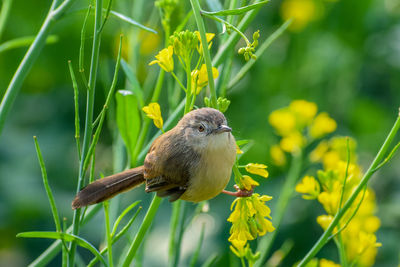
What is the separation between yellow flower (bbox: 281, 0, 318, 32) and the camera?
13.0 ft

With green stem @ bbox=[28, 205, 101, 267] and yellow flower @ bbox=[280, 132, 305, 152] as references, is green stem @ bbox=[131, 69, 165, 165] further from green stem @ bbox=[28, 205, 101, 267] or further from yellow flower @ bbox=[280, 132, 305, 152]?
yellow flower @ bbox=[280, 132, 305, 152]

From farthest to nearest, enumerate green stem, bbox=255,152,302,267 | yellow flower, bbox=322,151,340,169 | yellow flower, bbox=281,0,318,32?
1. yellow flower, bbox=281,0,318,32
2. yellow flower, bbox=322,151,340,169
3. green stem, bbox=255,152,302,267

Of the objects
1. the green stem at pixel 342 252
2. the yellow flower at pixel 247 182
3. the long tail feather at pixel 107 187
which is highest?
the yellow flower at pixel 247 182

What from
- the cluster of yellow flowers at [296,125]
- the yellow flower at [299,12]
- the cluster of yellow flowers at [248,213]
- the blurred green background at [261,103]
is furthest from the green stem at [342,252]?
the yellow flower at [299,12]

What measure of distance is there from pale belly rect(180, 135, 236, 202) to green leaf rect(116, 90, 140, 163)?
8.5 inches

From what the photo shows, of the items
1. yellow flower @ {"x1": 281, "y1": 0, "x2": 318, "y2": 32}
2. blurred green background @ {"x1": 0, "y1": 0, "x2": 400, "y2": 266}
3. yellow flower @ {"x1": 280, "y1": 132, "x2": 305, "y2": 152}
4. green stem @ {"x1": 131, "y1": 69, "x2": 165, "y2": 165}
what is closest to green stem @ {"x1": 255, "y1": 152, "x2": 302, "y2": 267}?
yellow flower @ {"x1": 280, "y1": 132, "x2": 305, "y2": 152}

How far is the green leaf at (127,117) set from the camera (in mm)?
1603

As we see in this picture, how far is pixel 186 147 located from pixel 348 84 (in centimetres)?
255

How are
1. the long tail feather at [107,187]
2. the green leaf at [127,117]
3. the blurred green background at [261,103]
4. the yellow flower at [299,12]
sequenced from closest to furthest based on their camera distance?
the long tail feather at [107,187] < the green leaf at [127,117] < the blurred green background at [261,103] < the yellow flower at [299,12]

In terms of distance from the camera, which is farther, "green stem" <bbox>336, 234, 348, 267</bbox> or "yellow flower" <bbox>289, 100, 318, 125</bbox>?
"yellow flower" <bbox>289, 100, 318, 125</bbox>

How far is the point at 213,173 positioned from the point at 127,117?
311 mm

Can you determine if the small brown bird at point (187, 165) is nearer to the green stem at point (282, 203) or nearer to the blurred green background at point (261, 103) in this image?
the green stem at point (282, 203)

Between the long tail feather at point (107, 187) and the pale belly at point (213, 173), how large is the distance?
0.57ft

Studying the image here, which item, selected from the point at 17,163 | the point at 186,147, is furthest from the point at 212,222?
the point at 186,147
